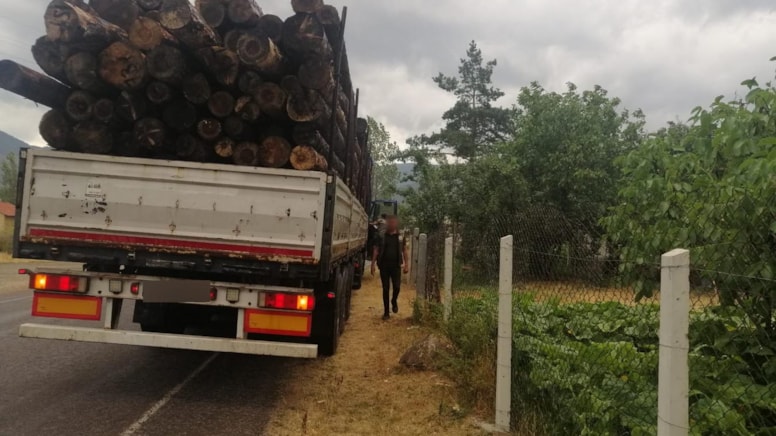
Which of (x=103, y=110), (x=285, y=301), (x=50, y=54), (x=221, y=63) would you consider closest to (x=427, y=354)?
(x=285, y=301)

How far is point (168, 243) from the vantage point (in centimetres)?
476

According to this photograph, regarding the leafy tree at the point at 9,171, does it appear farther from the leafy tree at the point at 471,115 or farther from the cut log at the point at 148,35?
the cut log at the point at 148,35

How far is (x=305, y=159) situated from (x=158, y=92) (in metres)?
1.39

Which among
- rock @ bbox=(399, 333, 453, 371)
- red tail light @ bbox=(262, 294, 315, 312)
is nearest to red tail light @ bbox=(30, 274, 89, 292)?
red tail light @ bbox=(262, 294, 315, 312)

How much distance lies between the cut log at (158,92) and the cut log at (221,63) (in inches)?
15.5

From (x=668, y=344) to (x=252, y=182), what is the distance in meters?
3.47

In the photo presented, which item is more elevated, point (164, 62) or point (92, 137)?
point (164, 62)

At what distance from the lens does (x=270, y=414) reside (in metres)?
4.77

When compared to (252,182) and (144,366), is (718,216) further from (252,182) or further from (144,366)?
(144,366)

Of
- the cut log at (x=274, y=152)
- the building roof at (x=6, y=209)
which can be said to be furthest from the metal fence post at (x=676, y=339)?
the building roof at (x=6, y=209)

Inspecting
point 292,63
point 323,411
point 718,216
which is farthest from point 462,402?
point 292,63

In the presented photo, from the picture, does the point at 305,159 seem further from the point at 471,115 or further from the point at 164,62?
the point at 471,115

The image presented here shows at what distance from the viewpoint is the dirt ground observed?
175 inches

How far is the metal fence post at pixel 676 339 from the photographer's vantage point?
2.19 metres
